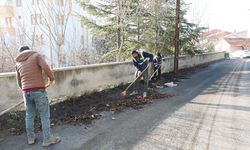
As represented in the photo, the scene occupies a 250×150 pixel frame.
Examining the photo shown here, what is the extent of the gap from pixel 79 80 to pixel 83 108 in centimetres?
141

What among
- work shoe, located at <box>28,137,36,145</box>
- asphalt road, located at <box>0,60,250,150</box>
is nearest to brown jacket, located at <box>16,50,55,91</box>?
work shoe, located at <box>28,137,36,145</box>

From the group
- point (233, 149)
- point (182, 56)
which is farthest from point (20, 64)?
point (182, 56)

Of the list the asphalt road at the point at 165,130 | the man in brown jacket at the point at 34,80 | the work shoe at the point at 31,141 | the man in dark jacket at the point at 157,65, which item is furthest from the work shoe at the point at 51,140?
the man in dark jacket at the point at 157,65

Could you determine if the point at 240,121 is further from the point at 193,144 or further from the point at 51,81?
the point at 51,81

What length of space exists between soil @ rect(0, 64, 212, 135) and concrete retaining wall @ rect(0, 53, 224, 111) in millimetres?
254

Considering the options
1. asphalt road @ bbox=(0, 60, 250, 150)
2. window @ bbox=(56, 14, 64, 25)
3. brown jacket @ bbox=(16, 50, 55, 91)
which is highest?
window @ bbox=(56, 14, 64, 25)

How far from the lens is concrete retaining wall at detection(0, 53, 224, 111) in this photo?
5.91 meters

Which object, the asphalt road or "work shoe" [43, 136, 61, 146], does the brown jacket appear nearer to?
"work shoe" [43, 136, 61, 146]

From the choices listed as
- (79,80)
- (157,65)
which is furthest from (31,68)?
(157,65)

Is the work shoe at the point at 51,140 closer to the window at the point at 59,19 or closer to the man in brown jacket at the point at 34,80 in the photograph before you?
the man in brown jacket at the point at 34,80

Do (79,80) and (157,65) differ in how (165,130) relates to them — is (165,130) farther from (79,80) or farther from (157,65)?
(157,65)

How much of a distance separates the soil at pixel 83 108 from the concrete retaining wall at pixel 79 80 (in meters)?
0.25

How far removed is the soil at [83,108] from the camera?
18.1 feet

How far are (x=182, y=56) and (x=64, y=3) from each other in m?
12.3
